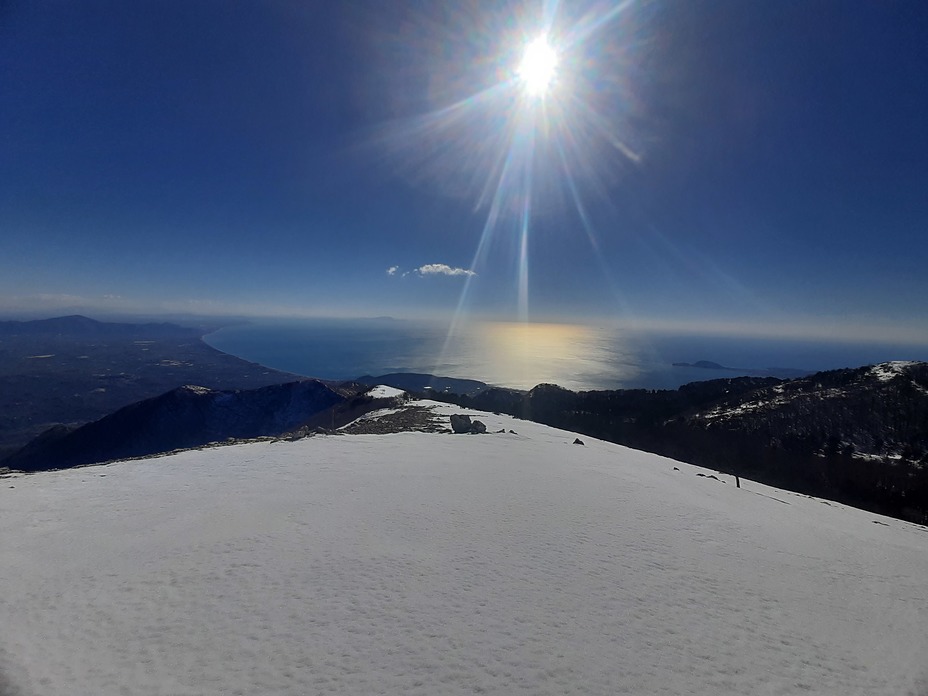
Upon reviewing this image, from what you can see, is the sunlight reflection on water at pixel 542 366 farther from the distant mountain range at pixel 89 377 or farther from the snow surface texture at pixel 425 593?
the snow surface texture at pixel 425 593

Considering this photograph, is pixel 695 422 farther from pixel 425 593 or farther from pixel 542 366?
pixel 542 366

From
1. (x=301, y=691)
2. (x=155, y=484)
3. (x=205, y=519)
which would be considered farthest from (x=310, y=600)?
(x=155, y=484)

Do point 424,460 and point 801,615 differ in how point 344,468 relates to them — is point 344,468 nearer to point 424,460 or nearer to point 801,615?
point 424,460

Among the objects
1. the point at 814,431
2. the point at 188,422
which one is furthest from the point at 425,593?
the point at 188,422

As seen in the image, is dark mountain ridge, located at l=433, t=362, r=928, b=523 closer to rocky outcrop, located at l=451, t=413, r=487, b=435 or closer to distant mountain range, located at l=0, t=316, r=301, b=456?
rocky outcrop, located at l=451, t=413, r=487, b=435

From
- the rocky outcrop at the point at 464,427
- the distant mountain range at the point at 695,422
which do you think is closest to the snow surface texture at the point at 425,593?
the rocky outcrop at the point at 464,427

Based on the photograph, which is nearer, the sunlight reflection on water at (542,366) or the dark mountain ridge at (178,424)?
the dark mountain ridge at (178,424)

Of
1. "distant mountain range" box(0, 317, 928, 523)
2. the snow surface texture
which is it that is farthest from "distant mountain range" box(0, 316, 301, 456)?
the snow surface texture

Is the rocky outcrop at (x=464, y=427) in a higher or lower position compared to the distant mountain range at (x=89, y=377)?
higher
